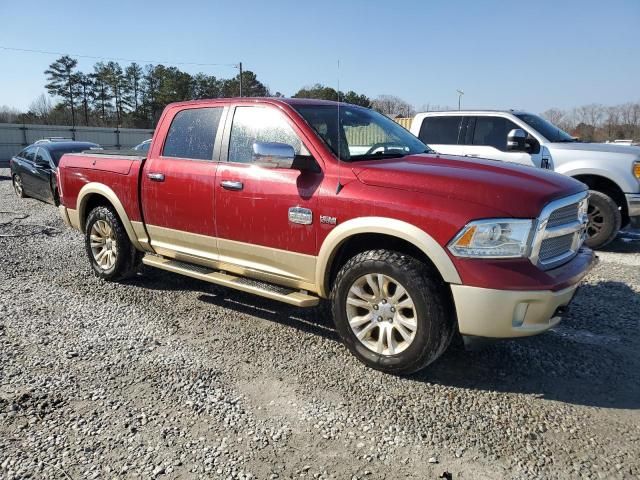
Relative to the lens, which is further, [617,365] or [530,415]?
[617,365]

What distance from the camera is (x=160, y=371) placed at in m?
3.64

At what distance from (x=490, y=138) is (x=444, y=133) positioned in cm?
76

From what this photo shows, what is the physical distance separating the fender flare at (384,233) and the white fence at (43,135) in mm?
29900

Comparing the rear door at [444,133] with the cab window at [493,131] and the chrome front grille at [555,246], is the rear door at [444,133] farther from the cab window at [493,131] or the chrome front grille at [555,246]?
the chrome front grille at [555,246]

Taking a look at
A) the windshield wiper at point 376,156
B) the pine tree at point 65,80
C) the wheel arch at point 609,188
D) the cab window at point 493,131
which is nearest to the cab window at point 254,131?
the windshield wiper at point 376,156

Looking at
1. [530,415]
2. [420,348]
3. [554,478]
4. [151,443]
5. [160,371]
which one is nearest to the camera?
[554,478]

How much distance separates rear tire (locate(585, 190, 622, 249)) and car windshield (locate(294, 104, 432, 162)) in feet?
A: 13.0

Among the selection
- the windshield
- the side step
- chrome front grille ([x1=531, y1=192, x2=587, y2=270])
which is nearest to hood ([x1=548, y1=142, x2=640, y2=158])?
the windshield

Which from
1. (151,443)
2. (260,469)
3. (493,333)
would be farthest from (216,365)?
(493,333)

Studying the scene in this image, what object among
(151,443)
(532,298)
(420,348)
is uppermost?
(532,298)

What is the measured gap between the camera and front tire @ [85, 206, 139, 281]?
5559mm

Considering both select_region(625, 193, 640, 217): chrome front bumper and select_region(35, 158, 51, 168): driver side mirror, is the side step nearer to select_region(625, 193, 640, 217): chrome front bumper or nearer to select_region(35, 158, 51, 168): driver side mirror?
select_region(625, 193, 640, 217): chrome front bumper

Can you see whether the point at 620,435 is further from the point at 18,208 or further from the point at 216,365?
the point at 18,208

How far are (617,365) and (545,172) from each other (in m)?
1.50
